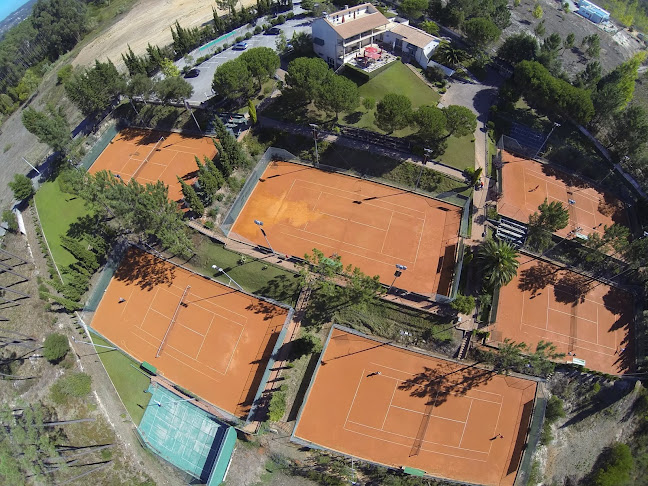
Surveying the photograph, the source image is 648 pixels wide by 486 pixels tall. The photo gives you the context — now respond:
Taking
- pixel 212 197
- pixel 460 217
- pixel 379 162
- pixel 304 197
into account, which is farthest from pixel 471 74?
pixel 212 197

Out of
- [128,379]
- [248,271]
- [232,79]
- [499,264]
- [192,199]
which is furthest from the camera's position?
[232,79]

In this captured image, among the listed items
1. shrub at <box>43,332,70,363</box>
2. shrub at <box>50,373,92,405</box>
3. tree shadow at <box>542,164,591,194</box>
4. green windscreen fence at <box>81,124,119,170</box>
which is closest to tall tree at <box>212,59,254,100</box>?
green windscreen fence at <box>81,124,119,170</box>

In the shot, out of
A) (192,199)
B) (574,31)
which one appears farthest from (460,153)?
(574,31)

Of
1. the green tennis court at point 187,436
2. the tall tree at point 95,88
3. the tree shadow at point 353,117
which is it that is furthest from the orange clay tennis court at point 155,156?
the green tennis court at point 187,436

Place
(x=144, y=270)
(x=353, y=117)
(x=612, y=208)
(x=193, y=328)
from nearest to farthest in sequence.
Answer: (x=193, y=328), (x=144, y=270), (x=612, y=208), (x=353, y=117)

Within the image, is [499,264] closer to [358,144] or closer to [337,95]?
[358,144]

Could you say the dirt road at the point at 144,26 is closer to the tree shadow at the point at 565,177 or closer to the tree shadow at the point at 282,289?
the tree shadow at the point at 282,289
